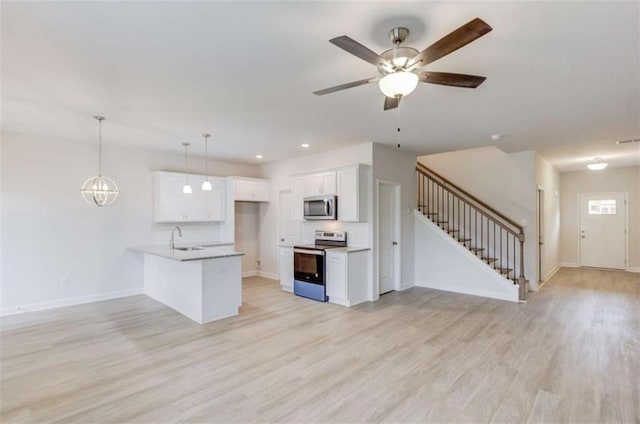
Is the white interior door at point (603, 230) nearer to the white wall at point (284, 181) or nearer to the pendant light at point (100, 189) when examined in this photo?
the white wall at point (284, 181)

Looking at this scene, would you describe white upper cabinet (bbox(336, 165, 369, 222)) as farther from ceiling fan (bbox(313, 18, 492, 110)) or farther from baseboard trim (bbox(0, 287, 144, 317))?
baseboard trim (bbox(0, 287, 144, 317))

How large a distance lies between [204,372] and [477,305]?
4.24m

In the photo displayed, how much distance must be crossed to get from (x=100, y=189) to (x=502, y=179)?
7.61m

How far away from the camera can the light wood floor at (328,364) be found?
2.46 metres

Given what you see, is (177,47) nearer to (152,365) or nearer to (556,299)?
(152,365)

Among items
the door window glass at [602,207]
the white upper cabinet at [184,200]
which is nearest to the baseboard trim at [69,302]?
the white upper cabinet at [184,200]

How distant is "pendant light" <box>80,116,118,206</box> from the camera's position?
16.7ft

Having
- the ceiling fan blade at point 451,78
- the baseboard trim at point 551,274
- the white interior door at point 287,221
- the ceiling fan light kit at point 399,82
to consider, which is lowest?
the baseboard trim at point 551,274

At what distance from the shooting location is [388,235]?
611 cm

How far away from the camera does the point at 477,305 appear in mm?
5219

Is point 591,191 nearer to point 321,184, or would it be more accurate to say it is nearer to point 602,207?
point 602,207

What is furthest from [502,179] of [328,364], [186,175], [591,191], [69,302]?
[69,302]

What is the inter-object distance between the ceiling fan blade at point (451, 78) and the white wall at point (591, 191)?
8.89m

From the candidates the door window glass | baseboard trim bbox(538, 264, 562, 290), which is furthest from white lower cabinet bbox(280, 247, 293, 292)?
the door window glass
